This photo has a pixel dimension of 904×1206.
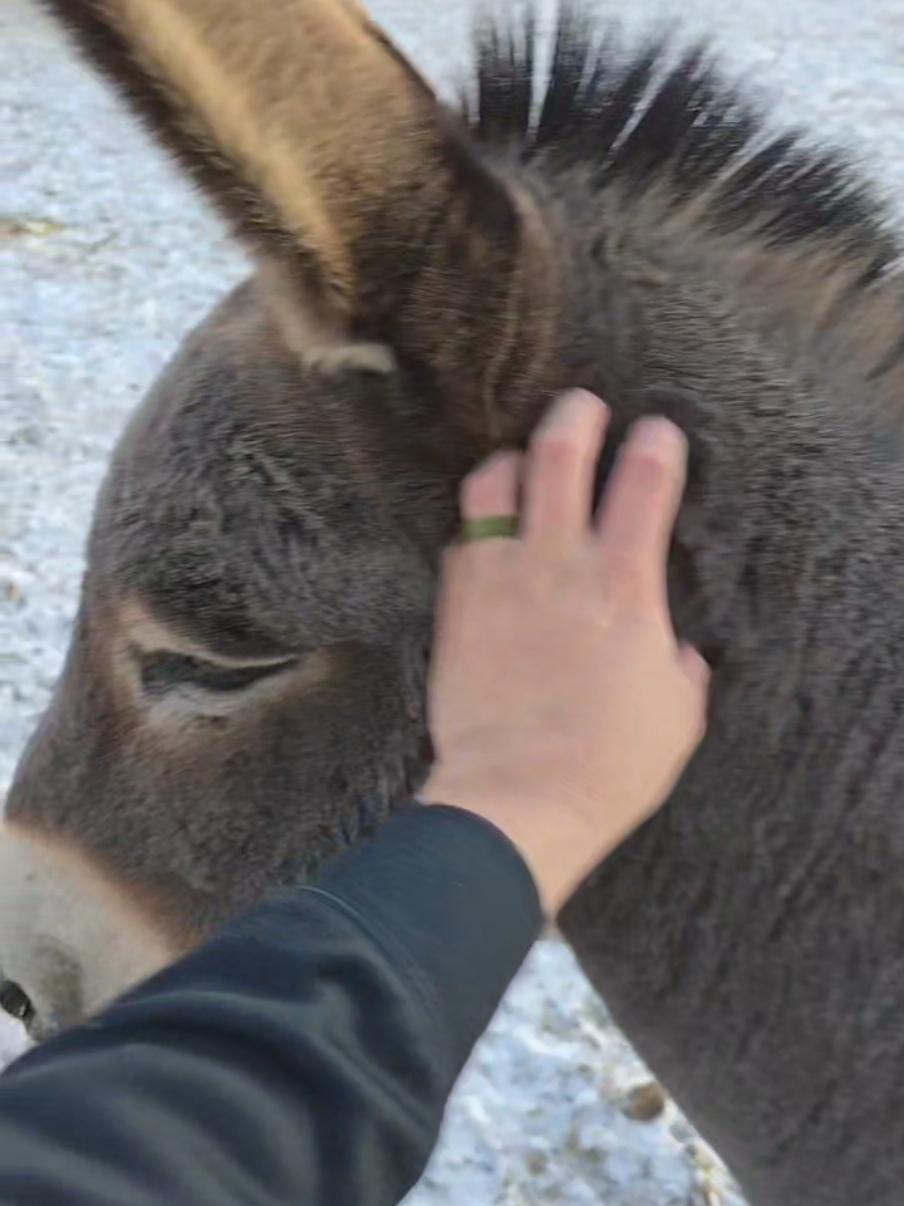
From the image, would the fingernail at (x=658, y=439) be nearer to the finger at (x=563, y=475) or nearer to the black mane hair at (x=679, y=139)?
the finger at (x=563, y=475)

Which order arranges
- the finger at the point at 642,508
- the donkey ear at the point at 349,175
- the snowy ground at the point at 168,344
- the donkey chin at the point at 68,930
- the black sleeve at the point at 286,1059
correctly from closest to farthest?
the black sleeve at the point at 286,1059 < the donkey ear at the point at 349,175 < the finger at the point at 642,508 < the donkey chin at the point at 68,930 < the snowy ground at the point at 168,344

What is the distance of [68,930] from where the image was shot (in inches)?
57.3

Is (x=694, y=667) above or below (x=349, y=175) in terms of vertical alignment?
below

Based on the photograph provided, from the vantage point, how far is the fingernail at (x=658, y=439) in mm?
1131

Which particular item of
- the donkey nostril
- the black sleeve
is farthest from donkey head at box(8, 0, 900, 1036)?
the black sleeve

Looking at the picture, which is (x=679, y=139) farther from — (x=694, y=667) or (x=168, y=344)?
(x=168, y=344)

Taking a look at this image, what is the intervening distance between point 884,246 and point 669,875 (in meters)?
0.66

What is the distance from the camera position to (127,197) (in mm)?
6348

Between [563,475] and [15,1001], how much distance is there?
0.92 m

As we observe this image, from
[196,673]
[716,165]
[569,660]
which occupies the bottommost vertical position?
[196,673]

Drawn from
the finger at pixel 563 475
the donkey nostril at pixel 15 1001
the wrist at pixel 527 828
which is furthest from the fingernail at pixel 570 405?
the donkey nostril at pixel 15 1001

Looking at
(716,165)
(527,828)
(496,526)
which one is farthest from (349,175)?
(527,828)

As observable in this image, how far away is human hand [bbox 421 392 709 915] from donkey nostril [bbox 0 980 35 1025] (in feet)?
2.25

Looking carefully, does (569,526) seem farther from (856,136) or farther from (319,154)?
(856,136)
